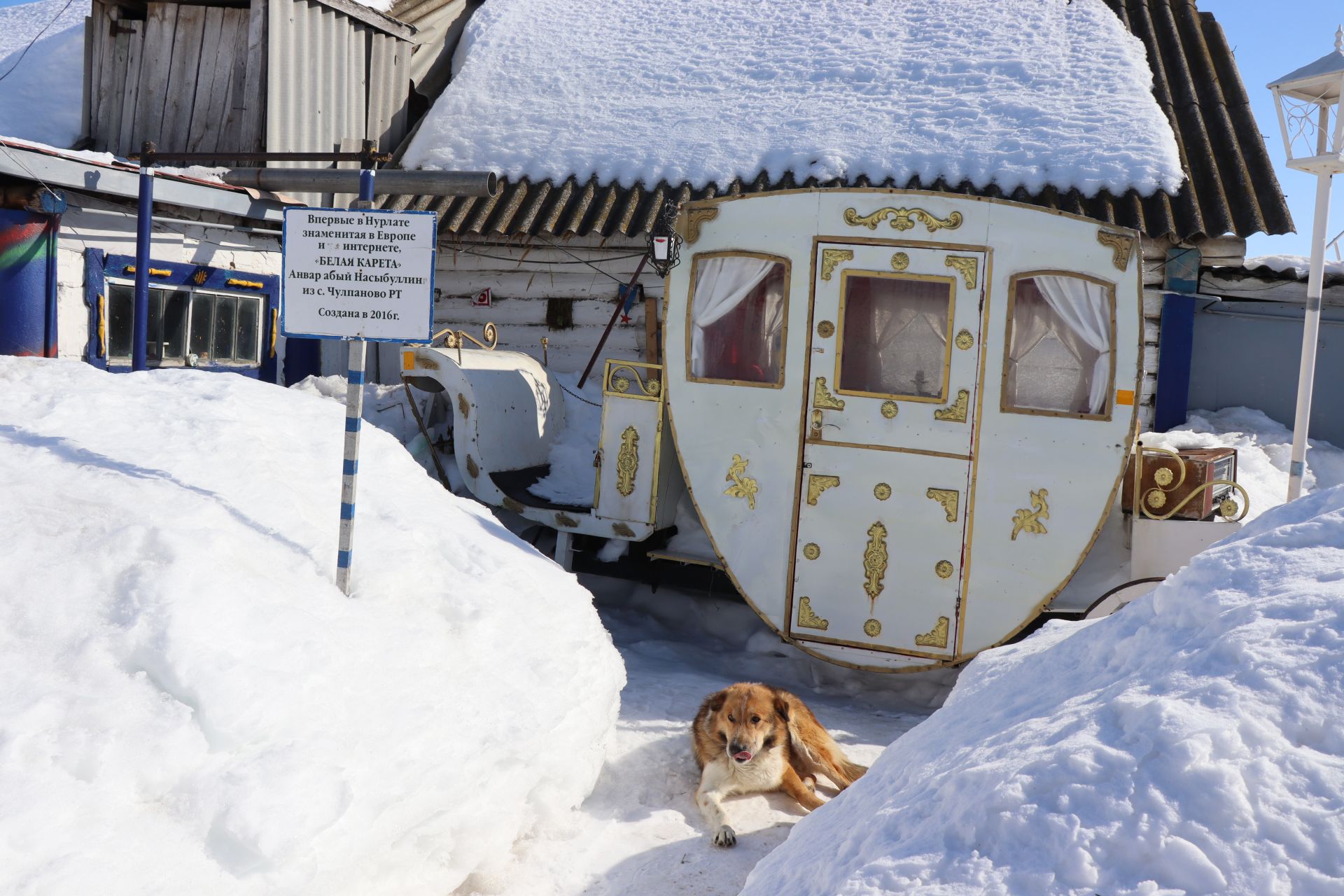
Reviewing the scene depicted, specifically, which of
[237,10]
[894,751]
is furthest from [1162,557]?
[237,10]

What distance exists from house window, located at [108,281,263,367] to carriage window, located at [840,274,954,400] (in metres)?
4.76

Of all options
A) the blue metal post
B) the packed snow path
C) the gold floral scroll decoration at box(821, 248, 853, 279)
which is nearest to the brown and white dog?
the packed snow path

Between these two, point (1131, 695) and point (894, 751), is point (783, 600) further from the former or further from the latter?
point (1131, 695)

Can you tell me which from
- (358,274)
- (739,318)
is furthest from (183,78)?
(358,274)

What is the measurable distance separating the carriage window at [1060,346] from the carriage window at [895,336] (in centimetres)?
38

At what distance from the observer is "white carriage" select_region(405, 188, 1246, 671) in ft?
18.1

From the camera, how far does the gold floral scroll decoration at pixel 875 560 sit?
568cm

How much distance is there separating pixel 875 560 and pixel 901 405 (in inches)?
35.1

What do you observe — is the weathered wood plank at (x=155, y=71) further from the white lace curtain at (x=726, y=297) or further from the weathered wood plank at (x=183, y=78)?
the white lace curtain at (x=726, y=297)

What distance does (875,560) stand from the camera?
5691 millimetres

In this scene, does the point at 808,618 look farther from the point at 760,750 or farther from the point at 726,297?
the point at 726,297

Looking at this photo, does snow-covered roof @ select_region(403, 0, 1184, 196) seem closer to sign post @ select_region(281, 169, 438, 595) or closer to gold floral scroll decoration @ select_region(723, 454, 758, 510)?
gold floral scroll decoration @ select_region(723, 454, 758, 510)

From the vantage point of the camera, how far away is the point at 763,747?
14.5 feet

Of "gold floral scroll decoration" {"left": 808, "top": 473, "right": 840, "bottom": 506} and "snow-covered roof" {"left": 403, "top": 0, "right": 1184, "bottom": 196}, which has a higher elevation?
"snow-covered roof" {"left": 403, "top": 0, "right": 1184, "bottom": 196}
